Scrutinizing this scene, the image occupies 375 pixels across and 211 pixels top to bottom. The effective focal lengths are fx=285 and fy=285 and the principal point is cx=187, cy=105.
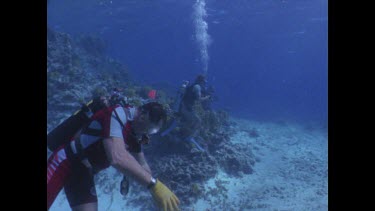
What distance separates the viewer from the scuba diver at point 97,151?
10.5 ft

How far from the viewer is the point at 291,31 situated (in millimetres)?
45000

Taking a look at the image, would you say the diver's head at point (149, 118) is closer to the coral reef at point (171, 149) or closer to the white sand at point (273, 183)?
the coral reef at point (171, 149)

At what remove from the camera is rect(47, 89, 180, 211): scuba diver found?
3201mm

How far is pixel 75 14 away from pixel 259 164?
36.6 meters

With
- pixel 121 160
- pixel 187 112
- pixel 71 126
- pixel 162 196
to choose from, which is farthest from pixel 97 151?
pixel 187 112

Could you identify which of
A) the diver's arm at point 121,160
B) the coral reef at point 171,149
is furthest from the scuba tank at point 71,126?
the coral reef at point 171,149

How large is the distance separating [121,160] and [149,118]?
70 cm

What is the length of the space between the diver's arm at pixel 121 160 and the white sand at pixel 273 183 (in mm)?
5234

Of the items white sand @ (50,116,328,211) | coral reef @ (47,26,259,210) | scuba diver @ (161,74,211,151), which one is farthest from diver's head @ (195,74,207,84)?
white sand @ (50,116,328,211)

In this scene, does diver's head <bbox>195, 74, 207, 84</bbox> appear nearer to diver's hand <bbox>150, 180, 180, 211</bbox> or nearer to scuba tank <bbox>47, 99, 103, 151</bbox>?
scuba tank <bbox>47, 99, 103, 151</bbox>

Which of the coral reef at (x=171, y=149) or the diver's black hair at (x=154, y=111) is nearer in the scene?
the diver's black hair at (x=154, y=111)

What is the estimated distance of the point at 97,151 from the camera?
3.53 m
